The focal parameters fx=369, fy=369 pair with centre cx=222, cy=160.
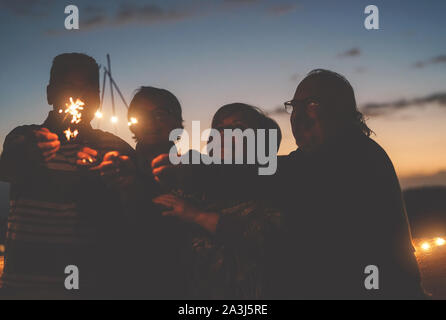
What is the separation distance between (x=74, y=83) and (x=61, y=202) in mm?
1143

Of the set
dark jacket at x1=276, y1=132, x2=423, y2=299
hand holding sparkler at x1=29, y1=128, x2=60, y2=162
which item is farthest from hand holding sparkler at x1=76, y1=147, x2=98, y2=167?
dark jacket at x1=276, y1=132, x2=423, y2=299

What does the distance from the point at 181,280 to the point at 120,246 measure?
0.69 m

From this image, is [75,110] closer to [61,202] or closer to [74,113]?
[74,113]

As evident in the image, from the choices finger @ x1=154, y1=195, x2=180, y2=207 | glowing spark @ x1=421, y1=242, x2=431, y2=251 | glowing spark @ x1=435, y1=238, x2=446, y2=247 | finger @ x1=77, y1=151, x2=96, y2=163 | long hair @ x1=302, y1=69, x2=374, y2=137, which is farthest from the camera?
glowing spark @ x1=435, y1=238, x2=446, y2=247

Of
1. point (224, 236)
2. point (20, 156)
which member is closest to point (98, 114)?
point (20, 156)

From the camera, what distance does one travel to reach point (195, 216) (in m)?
3.39

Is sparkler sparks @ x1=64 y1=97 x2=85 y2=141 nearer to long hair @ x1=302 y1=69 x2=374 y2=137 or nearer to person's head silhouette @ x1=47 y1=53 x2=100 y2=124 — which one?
person's head silhouette @ x1=47 y1=53 x2=100 y2=124

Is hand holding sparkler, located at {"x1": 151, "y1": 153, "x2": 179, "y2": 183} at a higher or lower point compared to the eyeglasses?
lower

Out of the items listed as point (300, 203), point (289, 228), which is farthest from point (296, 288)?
→ point (300, 203)

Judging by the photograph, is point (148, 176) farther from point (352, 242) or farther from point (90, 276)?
point (352, 242)

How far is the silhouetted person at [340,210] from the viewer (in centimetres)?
336

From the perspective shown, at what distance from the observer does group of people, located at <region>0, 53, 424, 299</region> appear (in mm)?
3359
